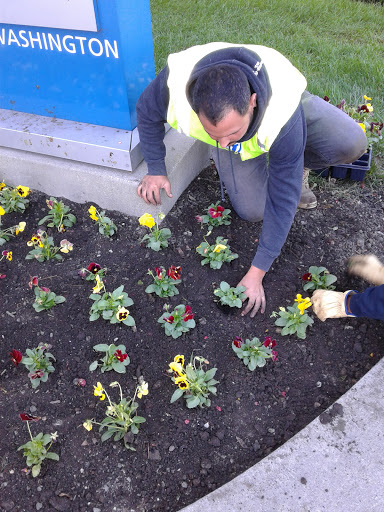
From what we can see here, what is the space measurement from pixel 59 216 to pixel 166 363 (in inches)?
43.6

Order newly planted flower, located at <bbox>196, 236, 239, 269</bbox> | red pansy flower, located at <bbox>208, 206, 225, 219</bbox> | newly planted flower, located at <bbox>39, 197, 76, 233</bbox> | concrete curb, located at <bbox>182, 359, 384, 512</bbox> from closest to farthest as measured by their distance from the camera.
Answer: concrete curb, located at <bbox>182, 359, 384, 512</bbox> < newly planted flower, located at <bbox>196, 236, 239, 269</bbox> < red pansy flower, located at <bbox>208, 206, 225, 219</bbox> < newly planted flower, located at <bbox>39, 197, 76, 233</bbox>

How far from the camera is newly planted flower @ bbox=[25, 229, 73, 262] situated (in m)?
2.39

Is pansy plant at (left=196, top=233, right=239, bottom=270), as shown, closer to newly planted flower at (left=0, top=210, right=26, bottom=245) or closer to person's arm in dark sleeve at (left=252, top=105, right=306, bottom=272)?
person's arm in dark sleeve at (left=252, top=105, right=306, bottom=272)

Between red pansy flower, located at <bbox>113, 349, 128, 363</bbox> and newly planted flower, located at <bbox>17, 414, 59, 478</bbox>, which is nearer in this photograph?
newly planted flower, located at <bbox>17, 414, 59, 478</bbox>

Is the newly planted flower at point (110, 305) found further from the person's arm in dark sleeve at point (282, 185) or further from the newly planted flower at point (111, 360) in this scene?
the person's arm in dark sleeve at point (282, 185)

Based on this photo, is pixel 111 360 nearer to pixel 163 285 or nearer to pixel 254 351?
pixel 163 285

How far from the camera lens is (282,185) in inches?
79.7

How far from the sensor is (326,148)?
8.41 ft

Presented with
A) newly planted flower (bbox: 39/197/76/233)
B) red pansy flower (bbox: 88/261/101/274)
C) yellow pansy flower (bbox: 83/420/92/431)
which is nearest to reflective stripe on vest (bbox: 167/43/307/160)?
red pansy flower (bbox: 88/261/101/274)

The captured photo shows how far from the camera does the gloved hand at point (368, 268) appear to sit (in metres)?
2.29

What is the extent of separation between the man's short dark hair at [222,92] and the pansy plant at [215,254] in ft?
2.86

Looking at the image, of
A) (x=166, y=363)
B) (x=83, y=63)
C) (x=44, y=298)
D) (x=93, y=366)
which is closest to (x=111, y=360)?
(x=93, y=366)

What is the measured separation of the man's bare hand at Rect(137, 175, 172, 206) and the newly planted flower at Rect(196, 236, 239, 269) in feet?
1.10

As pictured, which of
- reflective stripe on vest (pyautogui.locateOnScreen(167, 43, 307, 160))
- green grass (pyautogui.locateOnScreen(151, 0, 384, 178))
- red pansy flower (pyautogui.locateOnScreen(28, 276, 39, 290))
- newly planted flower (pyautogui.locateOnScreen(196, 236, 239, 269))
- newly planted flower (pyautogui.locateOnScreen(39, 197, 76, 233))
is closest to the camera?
reflective stripe on vest (pyautogui.locateOnScreen(167, 43, 307, 160))
